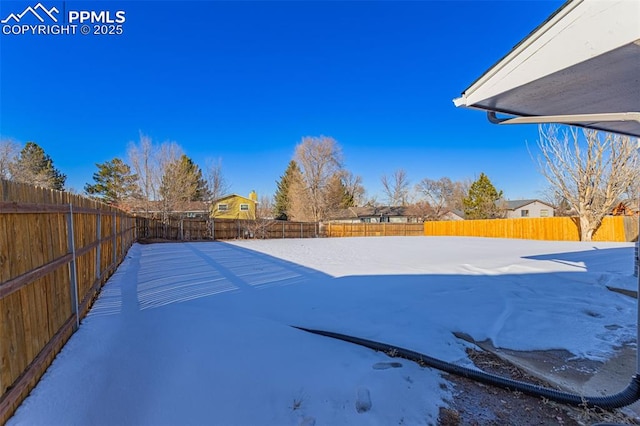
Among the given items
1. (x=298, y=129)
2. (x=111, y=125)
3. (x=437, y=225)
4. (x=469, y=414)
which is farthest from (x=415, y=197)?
(x=469, y=414)

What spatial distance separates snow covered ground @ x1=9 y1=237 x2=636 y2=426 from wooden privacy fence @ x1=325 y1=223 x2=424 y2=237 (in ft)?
63.3

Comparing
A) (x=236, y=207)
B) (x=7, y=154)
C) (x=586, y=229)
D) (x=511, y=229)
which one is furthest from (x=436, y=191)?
(x=7, y=154)

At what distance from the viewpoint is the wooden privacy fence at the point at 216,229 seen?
666 inches

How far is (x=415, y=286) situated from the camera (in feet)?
15.8

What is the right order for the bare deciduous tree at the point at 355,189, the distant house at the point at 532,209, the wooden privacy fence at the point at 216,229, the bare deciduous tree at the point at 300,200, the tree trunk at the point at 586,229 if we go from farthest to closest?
the bare deciduous tree at the point at 355,189
the distant house at the point at 532,209
the bare deciduous tree at the point at 300,200
the wooden privacy fence at the point at 216,229
the tree trunk at the point at 586,229

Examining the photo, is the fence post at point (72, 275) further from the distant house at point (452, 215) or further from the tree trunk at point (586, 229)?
the distant house at point (452, 215)

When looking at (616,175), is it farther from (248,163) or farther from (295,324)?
(248,163)

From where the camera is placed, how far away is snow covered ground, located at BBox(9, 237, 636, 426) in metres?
1.75

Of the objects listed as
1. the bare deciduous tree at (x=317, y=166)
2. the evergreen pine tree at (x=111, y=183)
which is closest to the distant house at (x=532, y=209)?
the bare deciduous tree at (x=317, y=166)

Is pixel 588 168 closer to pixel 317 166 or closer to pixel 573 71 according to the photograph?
pixel 317 166

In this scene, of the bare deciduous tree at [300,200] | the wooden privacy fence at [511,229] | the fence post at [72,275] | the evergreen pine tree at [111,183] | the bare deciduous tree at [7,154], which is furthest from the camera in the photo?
the bare deciduous tree at [300,200]

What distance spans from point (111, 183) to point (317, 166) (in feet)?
55.2

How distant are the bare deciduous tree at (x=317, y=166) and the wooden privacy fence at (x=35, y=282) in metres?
23.7

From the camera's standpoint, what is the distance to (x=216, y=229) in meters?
19.0
